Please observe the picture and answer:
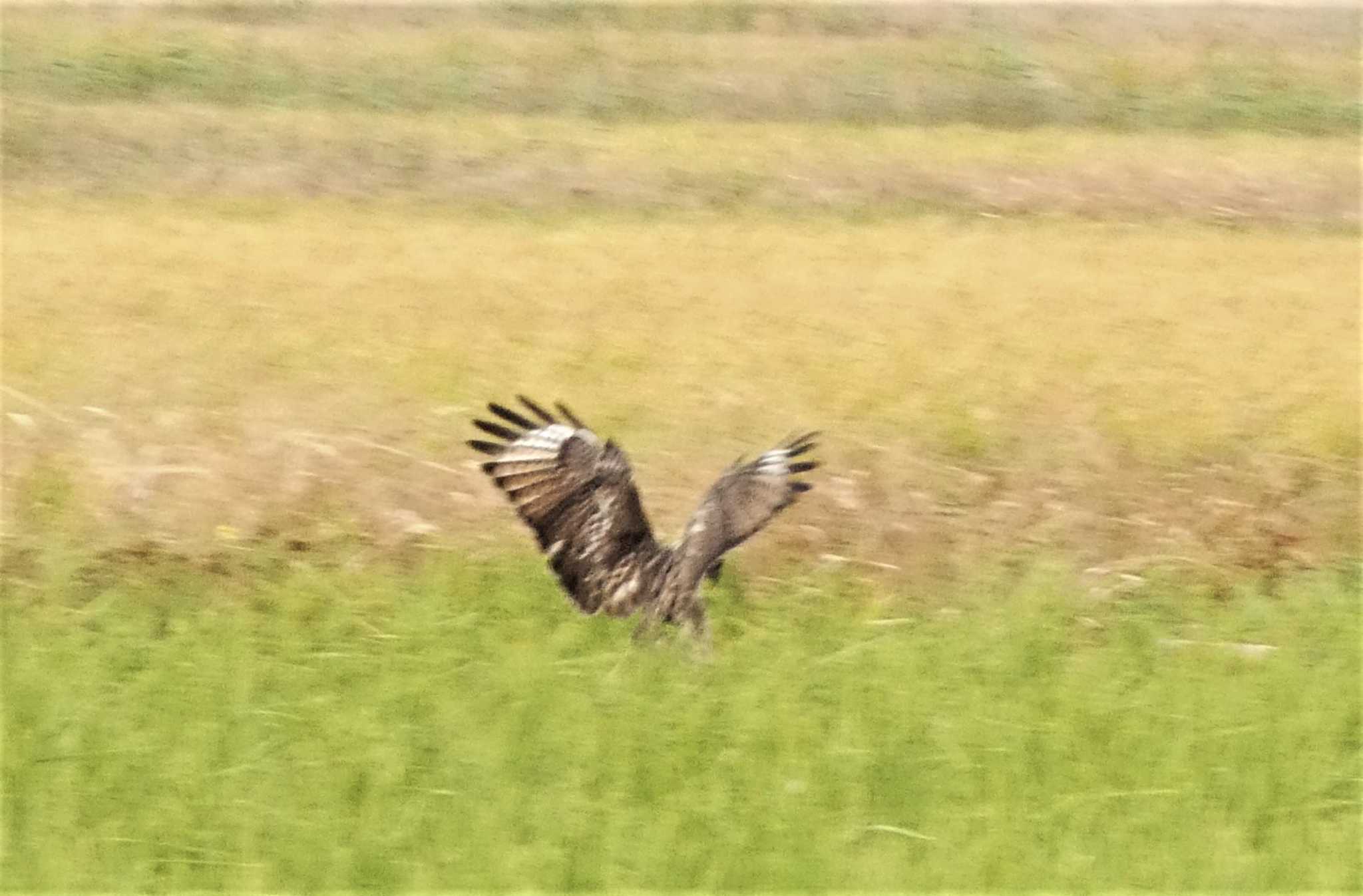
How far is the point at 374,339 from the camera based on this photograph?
20.7 feet

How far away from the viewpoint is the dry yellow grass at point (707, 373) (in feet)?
16.9

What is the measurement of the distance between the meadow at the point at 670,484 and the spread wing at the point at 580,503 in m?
0.16

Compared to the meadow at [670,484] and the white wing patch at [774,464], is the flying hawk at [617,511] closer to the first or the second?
the white wing patch at [774,464]

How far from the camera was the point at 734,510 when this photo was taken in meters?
3.93

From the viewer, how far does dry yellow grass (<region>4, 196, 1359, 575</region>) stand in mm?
5137

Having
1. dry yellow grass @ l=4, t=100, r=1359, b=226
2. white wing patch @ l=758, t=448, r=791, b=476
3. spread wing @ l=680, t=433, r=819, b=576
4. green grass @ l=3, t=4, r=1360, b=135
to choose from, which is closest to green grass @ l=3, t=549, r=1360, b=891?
spread wing @ l=680, t=433, r=819, b=576

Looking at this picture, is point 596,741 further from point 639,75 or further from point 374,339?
point 639,75

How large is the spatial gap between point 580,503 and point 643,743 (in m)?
0.61

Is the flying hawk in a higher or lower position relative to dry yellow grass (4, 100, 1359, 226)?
higher

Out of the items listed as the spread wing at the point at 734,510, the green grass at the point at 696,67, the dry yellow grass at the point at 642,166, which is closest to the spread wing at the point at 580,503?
the spread wing at the point at 734,510

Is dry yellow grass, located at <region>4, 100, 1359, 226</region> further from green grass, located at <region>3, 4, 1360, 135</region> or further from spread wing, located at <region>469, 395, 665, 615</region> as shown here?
spread wing, located at <region>469, 395, 665, 615</region>

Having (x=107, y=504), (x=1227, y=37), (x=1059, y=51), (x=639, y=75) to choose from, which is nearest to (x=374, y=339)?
(x=107, y=504)

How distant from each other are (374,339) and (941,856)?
3559 millimetres

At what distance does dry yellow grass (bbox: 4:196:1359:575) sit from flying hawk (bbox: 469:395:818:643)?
89cm
